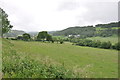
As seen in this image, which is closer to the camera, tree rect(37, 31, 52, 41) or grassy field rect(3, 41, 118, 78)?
grassy field rect(3, 41, 118, 78)

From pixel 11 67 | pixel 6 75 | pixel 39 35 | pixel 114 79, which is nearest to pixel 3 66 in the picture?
pixel 11 67

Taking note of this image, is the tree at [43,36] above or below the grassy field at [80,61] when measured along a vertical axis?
above

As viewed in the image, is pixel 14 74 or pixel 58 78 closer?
pixel 14 74

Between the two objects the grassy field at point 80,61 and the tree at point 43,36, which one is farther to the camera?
the tree at point 43,36

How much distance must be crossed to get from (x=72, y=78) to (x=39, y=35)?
258 feet

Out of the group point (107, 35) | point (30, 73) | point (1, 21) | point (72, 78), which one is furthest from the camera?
point (107, 35)

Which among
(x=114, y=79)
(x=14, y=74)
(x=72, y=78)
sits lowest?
(x=114, y=79)

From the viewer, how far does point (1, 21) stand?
161 feet

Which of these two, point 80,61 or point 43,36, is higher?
point 43,36

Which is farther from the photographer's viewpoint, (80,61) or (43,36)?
(43,36)

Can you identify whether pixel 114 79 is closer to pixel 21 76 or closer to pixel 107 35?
pixel 21 76

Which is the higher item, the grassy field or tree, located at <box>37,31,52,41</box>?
tree, located at <box>37,31,52,41</box>

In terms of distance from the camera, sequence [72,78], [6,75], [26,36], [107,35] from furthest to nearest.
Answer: [107,35]
[26,36]
[72,78]
[6,75]

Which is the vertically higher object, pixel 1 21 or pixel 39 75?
pixel 1 21
